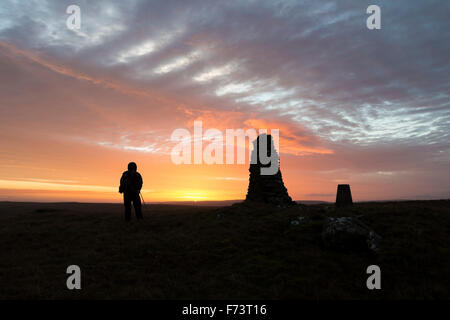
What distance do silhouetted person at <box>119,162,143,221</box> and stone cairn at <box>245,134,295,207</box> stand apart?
9204mm

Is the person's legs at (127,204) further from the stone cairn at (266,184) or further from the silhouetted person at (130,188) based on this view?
the stone cairn at (266,184)

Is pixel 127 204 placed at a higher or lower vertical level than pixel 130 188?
lower

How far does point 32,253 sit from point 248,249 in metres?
9.19

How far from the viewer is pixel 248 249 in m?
11.1

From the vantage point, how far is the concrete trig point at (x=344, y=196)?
19453 mm

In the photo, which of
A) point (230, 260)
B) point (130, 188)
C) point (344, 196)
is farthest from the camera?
point (344, 196)

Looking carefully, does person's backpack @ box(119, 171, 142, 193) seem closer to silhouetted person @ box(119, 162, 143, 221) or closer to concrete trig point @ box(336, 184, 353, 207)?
silhouetted person @ box(119, 162, 143, 221)

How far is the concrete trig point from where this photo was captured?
63.8 ft

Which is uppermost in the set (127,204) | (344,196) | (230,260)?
(344,196)

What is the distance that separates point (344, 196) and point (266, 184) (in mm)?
6123

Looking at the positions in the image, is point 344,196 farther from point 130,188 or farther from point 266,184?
point 130,188

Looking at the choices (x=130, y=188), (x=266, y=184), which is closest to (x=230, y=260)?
(x=130, y=188)

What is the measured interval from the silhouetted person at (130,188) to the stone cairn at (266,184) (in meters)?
9.20

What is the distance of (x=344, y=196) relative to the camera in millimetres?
19531
